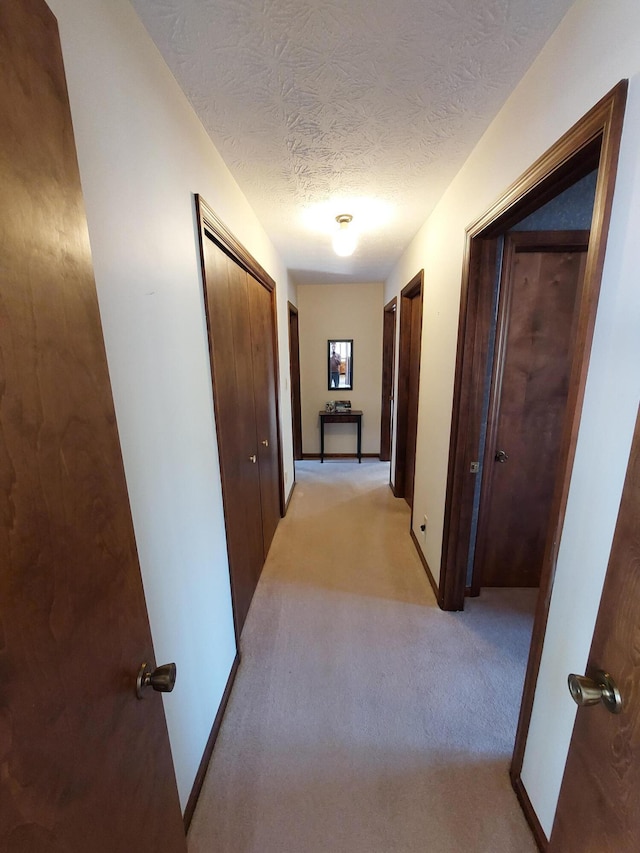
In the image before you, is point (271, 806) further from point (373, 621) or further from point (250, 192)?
point (250, 192)

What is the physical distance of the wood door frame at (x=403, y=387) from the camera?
119 inches

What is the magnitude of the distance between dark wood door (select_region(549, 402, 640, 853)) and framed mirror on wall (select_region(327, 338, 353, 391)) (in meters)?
4.07

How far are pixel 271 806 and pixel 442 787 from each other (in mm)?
612

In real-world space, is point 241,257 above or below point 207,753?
above

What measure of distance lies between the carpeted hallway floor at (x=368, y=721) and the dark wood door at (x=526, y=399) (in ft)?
1.10

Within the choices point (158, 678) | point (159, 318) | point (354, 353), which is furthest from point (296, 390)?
point (158, 678)

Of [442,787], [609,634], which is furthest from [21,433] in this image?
[442,787]

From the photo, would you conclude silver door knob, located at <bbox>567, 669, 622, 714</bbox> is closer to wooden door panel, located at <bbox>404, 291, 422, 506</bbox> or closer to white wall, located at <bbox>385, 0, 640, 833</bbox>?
white wall, located at <bbox>385, 0, 640, 833</bbox>

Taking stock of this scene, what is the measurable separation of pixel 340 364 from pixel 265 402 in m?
2.31

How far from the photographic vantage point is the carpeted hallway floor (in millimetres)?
1099

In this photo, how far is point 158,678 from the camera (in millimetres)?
707

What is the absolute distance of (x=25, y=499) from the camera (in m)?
0.43

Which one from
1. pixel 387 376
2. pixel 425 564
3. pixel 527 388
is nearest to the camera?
pixel 527 388

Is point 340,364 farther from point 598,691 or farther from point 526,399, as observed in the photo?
point 598,691
